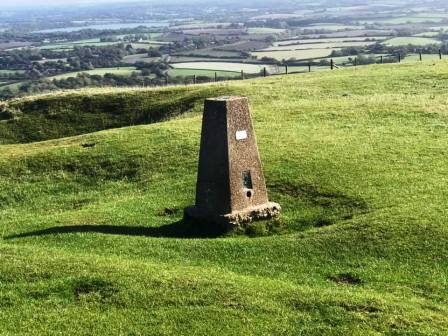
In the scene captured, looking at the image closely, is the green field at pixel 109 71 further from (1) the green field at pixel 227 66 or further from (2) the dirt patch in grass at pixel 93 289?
(2) the dirt patch in grass at pixel 93 289

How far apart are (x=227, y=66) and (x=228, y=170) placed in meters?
67.4

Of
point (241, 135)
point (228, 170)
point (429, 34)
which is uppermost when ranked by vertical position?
point (429, 34)

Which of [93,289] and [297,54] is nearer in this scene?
[93,289]

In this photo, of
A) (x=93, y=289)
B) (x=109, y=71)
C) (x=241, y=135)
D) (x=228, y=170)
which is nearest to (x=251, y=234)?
(x=228, y=170)

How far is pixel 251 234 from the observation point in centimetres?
1766

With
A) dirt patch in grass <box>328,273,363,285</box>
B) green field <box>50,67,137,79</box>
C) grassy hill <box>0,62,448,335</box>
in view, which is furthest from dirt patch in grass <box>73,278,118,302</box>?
green field <box>50,67,137,79</box>

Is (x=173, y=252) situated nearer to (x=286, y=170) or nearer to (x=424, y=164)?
(x=286, y=170)

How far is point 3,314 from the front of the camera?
40.8 ft

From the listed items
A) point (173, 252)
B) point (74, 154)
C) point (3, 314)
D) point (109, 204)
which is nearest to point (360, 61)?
point (74, 154)

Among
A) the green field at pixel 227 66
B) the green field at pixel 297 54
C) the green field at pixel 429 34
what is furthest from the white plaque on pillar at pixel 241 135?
the green field at pixel 429 34

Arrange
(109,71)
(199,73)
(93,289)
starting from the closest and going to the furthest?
(93,289) < (199,73) < (109,71)

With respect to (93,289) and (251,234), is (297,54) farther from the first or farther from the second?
(93,289)

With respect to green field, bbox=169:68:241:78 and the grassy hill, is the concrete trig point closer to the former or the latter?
the grassy hill

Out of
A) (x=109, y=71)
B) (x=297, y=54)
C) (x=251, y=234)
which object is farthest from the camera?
(x=297, y=54)
